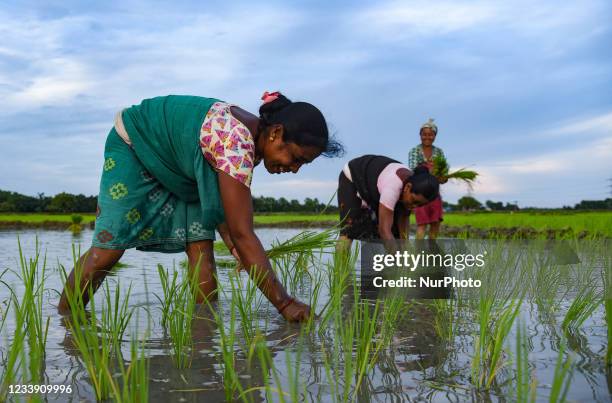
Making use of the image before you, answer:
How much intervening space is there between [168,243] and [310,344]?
1148mm

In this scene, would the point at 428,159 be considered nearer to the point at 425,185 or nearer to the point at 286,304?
the point at 425,185

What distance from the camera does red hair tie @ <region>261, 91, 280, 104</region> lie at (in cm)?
254

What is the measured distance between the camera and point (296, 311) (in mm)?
2387

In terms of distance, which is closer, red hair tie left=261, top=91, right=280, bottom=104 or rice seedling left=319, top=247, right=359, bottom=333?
Answer: rice seedling left=319, top=247, right=359, bottom=333

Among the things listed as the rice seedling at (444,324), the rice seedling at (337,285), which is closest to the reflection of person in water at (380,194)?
the rice seedling at (444,324)

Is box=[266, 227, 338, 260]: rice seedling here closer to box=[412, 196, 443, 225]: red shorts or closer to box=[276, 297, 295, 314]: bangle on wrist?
box=[276, 297, 295, 314]: bangle on wrist

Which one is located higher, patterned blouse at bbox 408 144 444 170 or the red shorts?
patterned blouse at bbox 408 144 444 170

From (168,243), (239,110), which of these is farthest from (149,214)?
(239,110)

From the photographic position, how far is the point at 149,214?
2.86 meters

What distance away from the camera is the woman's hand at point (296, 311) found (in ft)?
7.79

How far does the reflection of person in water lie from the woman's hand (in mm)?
1680

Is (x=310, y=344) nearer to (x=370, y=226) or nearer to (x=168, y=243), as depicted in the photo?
(x=168, y=243)

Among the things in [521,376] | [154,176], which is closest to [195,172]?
[154,176]

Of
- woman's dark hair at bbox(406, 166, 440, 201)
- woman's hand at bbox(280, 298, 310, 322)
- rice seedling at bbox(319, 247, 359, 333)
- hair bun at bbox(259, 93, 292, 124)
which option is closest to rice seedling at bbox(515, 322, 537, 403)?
rice seedling at bbox(319, 247, 359, 333)
